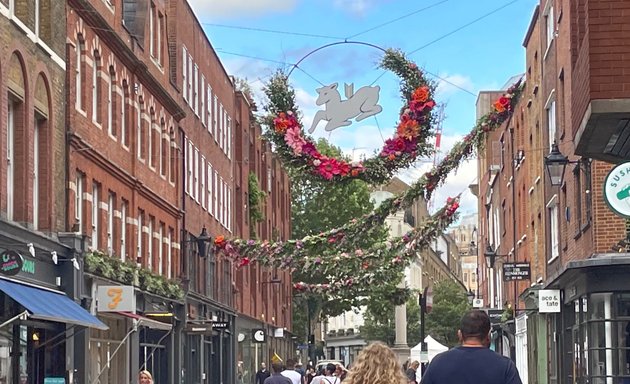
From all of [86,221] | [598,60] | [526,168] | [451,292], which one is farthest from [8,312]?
[451,292]

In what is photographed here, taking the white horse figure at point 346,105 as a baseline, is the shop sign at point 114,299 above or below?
below

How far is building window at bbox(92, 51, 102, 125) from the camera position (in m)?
31.4

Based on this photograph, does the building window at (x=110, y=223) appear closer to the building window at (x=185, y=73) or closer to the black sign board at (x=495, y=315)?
the building window at (x=185, y=73)

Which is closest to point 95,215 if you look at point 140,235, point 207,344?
point 140,235

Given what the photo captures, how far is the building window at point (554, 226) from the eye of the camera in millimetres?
35812

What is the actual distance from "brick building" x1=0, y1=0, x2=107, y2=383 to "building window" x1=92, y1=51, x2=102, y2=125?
10.4 feet

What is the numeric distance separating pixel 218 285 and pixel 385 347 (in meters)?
44.2

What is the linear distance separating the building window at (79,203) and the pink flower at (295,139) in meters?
13.0

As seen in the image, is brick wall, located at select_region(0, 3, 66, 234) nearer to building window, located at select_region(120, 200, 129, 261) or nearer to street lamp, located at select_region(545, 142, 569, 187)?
building window, located at select_region(120, 200, 129, 261)

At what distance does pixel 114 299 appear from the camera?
29.5 meters

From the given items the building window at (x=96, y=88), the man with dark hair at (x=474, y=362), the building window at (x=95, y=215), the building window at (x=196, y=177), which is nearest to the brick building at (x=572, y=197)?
the man with dark hair at (x=474, y=362)

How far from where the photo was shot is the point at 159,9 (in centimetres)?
4056

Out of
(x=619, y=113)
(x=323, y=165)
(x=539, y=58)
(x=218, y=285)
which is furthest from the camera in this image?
(x=218, y=285)

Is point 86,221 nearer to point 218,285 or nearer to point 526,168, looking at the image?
point 526,168
